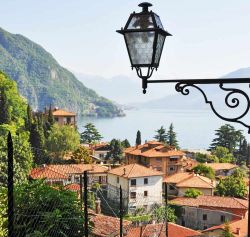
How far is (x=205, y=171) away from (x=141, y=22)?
45695 mm

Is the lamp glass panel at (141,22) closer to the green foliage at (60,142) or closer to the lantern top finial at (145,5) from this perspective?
the lantern top finial at (145,5)

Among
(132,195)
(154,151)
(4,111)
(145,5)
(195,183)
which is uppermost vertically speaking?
(145,5)

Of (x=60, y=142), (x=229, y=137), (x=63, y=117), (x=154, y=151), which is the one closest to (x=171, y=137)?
(x=229, y=137)

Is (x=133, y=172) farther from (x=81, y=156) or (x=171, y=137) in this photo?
(x=171, y=137)

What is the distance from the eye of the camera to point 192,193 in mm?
37781

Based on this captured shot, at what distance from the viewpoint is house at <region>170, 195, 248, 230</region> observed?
32656 mm

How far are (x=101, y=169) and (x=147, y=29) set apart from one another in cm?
3958

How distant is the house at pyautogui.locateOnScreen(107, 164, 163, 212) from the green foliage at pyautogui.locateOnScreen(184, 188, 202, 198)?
256 cm

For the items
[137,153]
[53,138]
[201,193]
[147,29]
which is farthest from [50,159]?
[147,29]

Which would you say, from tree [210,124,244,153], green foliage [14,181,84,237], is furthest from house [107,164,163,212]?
tree [210,124,244,153]

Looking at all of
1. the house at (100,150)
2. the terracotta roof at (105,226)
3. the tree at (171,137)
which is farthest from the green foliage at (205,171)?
the terracotta roof at (105,226)

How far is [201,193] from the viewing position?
126ft

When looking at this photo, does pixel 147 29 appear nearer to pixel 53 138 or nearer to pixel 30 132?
pixel 30 132

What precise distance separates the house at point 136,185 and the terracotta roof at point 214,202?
2.98 metres
